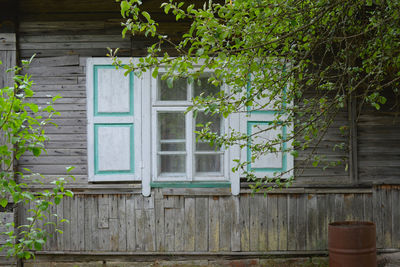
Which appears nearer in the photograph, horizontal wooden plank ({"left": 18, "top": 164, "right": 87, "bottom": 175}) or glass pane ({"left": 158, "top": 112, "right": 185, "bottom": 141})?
horizontal wooden plank ({"left": 18, "top": 164, "right": 87, "bottom": 175})

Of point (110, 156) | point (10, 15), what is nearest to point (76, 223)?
point (110, 156)

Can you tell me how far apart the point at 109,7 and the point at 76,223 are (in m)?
2.65

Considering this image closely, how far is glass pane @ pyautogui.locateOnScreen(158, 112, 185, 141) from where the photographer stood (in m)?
5.19

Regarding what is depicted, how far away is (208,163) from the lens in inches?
205

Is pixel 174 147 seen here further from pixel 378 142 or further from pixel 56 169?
pixel 378 142

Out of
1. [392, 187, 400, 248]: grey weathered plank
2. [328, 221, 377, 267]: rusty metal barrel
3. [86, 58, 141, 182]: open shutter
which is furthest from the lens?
[392, 187, 400, 248]: grey weathered plank

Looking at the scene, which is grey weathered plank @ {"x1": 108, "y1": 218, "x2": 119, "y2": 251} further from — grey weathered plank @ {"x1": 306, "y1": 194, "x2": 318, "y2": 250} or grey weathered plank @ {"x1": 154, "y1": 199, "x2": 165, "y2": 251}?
grey weathered plank @ {"x1": 306, "y1": 194, "x2": 318, "y2": 250}

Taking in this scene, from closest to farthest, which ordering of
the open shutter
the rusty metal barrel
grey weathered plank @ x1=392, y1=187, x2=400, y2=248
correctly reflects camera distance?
the rusty metal barrel, the open shutter, grey weathered plank @ x1=392, y1=187, x2=400, y2=248

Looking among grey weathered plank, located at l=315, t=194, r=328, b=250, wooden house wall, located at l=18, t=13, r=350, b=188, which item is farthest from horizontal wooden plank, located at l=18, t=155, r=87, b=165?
grey weathered plank, located at l=315, t=194, r=328, b=250

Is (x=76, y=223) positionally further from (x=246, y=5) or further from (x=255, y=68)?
(x=246, y=5)

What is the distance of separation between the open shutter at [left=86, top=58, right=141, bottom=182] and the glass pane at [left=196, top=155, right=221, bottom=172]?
754 mm

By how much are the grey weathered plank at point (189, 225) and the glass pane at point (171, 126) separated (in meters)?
0.79

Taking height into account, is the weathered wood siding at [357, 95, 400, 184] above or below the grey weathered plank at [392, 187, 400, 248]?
above

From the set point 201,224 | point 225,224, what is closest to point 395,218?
point 225,224
